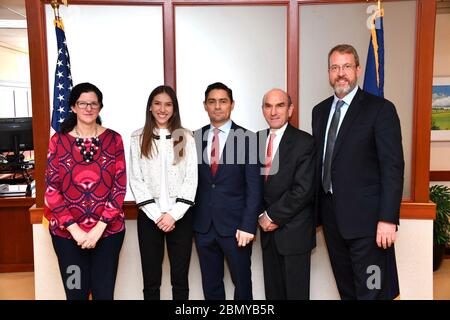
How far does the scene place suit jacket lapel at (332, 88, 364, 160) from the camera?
2.34 metres

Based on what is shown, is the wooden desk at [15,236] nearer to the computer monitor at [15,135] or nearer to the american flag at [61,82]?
the computer monitor at [15,135]

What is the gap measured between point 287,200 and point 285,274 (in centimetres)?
43

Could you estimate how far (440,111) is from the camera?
475 centimetres

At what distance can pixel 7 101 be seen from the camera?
7684 millimetres

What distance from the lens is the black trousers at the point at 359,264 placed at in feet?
7.75

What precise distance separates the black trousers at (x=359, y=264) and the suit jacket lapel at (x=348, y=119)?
11.6 inches

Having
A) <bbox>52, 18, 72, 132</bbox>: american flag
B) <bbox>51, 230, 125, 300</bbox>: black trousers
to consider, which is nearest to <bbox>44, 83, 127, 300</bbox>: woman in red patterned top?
<bbox>51, 230, 125, 300</bbox>: black trousers

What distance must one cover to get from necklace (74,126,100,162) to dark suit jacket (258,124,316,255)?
0.97 m

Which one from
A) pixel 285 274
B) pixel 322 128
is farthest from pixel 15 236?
pixel 322 128

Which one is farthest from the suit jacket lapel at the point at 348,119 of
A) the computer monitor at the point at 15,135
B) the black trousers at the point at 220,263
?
the computer monitor at the point at 15,135

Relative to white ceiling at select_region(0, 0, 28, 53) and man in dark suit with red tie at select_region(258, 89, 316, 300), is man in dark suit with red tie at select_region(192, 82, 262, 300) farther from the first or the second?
white ceiling at select_region(0, 0, 28, 53)

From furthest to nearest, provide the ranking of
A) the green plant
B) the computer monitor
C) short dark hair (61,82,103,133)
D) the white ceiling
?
the white ceiling < the computer monitor < the green plant < short dark hair (61,82,103,133)
